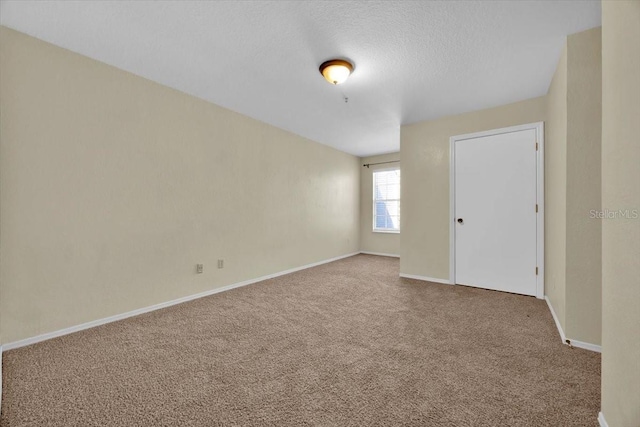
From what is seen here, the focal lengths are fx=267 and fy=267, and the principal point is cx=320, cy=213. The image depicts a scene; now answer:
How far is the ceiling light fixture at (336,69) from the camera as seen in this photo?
245cm

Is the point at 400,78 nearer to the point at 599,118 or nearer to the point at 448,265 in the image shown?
the point at 599,118

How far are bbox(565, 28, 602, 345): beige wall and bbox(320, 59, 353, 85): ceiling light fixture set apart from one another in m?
1.78

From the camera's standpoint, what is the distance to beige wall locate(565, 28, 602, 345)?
2.05 meters

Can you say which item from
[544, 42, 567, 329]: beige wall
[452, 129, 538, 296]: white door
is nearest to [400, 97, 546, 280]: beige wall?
[452, 129, 538, 296]: white door

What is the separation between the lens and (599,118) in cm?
203

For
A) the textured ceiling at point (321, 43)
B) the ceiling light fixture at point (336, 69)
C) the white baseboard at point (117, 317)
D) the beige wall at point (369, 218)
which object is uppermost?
the textured ceiling at point (321, 43)

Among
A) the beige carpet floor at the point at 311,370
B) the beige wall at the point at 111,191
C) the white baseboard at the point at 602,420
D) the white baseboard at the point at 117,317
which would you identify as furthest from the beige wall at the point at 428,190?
the white baseboard at the point at 602,420

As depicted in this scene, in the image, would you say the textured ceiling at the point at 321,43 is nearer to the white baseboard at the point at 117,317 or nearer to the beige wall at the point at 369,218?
the white baseboard at the point at 117,317

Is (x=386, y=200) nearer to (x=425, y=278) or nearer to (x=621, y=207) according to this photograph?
(x=425, y=278)

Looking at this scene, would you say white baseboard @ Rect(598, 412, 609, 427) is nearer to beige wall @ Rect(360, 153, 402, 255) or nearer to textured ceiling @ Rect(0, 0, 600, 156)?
textured ceiling @ Rect(0, 0, 600, 156)

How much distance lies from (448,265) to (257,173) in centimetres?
316

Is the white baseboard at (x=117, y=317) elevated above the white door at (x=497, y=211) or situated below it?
below

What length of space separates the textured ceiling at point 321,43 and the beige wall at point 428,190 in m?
0.48

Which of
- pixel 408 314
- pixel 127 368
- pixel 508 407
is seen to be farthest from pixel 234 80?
pixel 508 407
